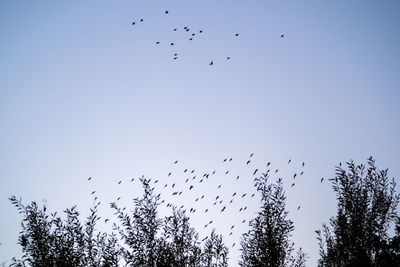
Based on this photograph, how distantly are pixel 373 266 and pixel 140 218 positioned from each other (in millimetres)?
14947

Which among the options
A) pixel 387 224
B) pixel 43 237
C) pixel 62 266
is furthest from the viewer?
pixel 387 224

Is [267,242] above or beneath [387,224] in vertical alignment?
beneath

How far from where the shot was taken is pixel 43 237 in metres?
16.0

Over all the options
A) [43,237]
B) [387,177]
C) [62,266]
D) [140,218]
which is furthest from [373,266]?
[43,237]

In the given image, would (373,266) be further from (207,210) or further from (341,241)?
(207,210)

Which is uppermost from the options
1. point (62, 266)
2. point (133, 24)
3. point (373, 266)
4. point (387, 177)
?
point (133, 24)

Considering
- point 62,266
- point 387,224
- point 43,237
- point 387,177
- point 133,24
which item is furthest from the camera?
point 387,177

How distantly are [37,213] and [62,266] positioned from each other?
4416mm

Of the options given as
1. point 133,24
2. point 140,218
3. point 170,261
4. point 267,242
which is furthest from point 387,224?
point 133,24

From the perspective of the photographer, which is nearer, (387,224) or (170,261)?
(170,261)

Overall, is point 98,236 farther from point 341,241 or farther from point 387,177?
point 387,177

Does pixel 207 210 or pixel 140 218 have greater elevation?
pixel 207 210

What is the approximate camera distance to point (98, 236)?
653 inches

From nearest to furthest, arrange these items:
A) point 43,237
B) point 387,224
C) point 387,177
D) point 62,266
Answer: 1. point 62,266
2. point 43,237
3. point 387,224
4. point 387,177
